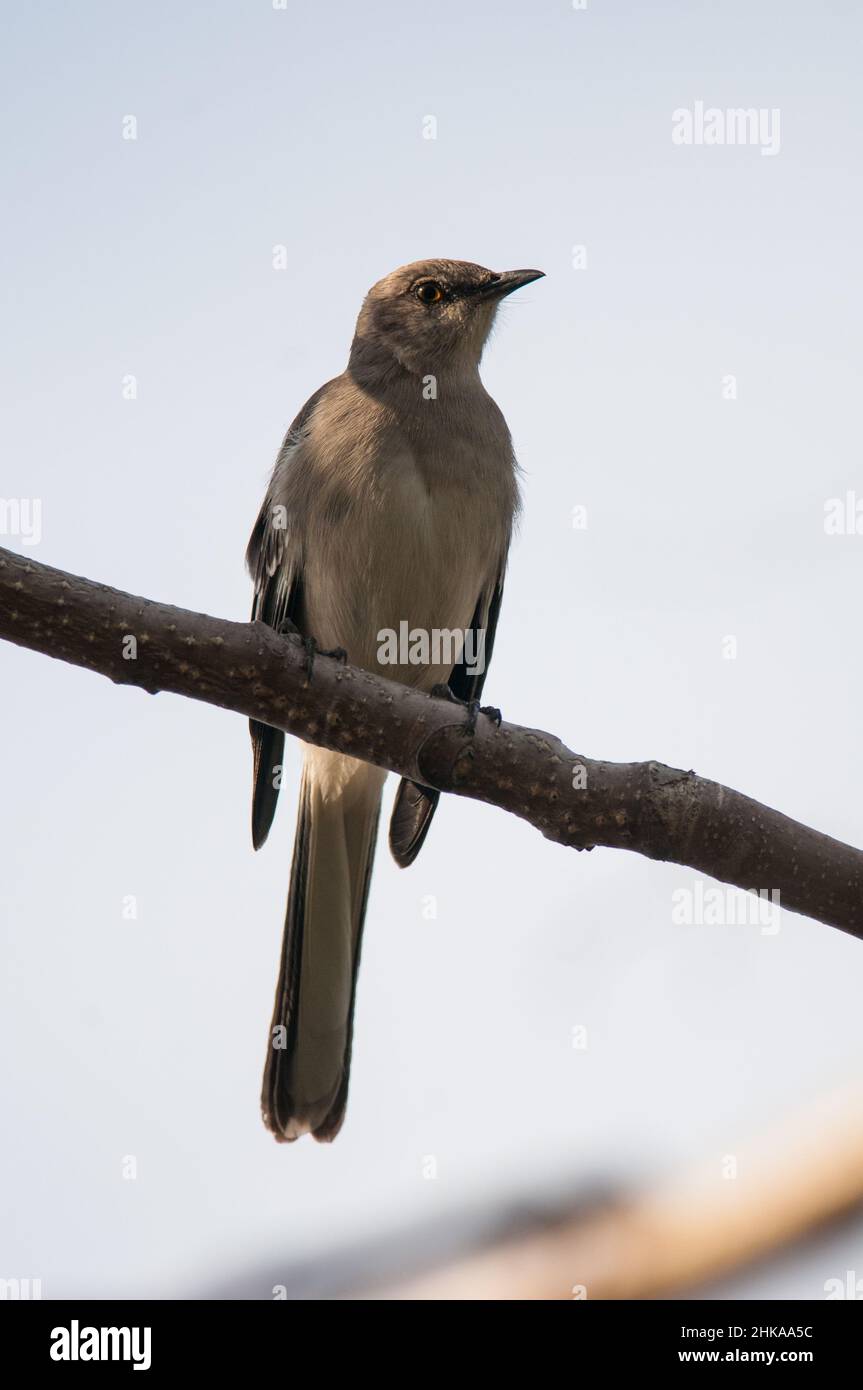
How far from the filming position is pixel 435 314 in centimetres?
732

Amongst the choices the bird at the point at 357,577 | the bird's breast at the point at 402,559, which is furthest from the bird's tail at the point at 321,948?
the bird's breast at the point at 402,559

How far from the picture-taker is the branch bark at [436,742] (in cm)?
397

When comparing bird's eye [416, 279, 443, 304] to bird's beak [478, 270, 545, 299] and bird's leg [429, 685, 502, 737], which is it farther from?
bird's leg [429, 685, 502, 737]

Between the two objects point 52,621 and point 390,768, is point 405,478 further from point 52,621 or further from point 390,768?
point 52,621

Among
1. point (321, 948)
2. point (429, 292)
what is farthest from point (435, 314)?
point (321, 948)

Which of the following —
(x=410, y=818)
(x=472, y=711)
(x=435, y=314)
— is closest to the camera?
(x=472, y=711)

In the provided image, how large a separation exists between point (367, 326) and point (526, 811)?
416cm

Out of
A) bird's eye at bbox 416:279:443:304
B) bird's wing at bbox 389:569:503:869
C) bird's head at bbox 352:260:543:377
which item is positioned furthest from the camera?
bird's eye at bbox 416:279:443:304

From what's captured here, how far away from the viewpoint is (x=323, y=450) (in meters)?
6.48

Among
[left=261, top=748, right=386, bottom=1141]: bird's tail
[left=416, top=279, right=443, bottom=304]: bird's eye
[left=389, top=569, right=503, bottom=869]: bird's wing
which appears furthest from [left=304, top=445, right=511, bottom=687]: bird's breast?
[left=416, top=279, right=443, bottom=304]: bird's eye

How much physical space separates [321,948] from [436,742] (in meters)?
2.24

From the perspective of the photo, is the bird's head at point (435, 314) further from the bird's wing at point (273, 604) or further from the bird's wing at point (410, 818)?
the bird's wing at point (410, 818)

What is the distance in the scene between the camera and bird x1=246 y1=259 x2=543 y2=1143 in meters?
6.06

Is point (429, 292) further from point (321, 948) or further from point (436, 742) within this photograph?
point (436, 742)
